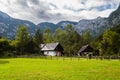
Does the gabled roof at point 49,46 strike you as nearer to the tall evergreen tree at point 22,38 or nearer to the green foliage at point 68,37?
the tall evergreen tree at point 22,38

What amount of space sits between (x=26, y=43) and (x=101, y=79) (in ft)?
366

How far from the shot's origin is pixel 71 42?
541ft

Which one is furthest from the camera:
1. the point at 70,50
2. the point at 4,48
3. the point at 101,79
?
the point at 70,50

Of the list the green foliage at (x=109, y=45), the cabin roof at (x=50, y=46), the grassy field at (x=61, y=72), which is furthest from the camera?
the cabin roof at (x=50, y=46)

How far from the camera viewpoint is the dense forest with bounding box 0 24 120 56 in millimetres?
112562

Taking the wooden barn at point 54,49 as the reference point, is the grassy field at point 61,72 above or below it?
below

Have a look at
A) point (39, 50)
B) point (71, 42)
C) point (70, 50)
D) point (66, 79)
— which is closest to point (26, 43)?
point (39, 50)

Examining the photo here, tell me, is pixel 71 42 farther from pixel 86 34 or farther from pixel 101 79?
pixel 101 79

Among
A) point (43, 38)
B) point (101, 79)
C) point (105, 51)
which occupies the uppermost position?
point (43, 38)

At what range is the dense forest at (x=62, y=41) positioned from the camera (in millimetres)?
112562

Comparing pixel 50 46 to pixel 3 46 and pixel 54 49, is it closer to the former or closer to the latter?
pixel 54 49

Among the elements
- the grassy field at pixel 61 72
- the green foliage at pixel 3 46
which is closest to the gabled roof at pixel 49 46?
the green foliage at pixel 3 46

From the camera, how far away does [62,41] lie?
16512 centimetres

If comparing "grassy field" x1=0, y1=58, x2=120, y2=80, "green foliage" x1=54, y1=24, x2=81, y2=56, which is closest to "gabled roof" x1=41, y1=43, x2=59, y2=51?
"green foliage" x1=54, y1=24, x2=81, y2=56
